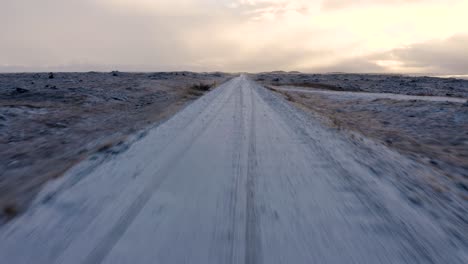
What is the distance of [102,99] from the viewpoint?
17.1 m

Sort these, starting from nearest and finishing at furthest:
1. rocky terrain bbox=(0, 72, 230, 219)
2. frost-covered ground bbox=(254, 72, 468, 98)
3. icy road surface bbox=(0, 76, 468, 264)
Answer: icy road surface bbox=(0, 76, 468, 264) < rocky terrain bbox=(0, 72, 230, 219) < frost-covered ground bbox=(254, 72, 468, 98)

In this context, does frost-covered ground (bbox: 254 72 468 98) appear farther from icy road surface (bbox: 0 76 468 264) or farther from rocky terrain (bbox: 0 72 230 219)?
icy road surface (bbox: 0 76 468 264)

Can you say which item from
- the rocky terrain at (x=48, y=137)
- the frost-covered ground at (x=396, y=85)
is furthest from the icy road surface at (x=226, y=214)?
the frost-covered ground at (x=396, y=85)

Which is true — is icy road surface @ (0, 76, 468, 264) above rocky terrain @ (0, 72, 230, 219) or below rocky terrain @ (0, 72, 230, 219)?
above

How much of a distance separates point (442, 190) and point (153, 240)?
440cm

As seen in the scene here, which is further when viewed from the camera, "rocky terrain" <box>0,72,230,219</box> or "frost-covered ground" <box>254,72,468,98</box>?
"frost-covered ground" <box>254,72,468,98</box>

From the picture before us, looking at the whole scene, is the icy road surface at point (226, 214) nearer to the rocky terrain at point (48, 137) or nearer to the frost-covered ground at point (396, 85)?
the rocky terrain at point (48, 137)

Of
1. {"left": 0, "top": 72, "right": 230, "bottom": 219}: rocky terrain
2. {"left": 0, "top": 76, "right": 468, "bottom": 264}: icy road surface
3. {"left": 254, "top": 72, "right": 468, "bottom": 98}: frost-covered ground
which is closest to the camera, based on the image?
{"left": 0, "top": 76, "right": 468, "bottom": 264}: icy road surface

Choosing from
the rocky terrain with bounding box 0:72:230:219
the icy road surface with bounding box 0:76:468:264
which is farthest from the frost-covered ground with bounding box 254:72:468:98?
the icy road surface with bounding box 0:76:468:264

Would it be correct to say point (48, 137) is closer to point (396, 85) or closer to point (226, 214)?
point (226, 214)

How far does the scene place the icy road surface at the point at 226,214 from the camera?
9.50 feet

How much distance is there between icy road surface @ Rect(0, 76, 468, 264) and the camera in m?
2.90

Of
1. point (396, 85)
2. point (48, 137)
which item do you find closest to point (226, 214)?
point (48, 137)

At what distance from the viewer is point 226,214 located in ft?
11.9
